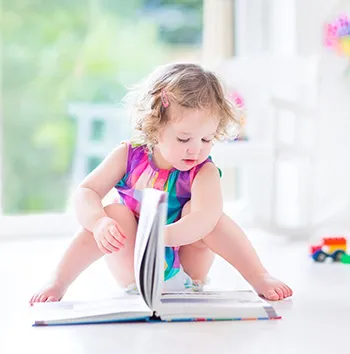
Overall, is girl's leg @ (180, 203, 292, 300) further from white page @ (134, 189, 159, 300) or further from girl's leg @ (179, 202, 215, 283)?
white page @ (134, 189, 159, 300)

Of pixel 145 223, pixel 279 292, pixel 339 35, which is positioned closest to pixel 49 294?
pixel 145 223

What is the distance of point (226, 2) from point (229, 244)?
1.59 meters

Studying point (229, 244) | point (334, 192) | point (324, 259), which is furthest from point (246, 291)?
point (334, 192)

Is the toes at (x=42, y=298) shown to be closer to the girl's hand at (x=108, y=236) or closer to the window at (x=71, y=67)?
the girl's hand at (x=108, y=236)

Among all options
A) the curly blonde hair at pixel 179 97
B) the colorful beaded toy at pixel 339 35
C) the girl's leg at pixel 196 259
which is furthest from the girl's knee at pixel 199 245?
the colorful beaded toy at pixel 339 35

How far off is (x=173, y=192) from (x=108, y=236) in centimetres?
22

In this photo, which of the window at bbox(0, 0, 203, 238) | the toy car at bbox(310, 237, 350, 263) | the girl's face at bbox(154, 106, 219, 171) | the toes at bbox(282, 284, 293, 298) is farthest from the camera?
the window at bbox(0, 0, 203, 238)

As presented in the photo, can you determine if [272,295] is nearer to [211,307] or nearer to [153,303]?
[211,307]

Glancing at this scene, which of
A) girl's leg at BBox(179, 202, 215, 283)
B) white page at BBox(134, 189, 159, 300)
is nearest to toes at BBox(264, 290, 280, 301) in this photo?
girl's leg at BBox(179, 202, 215, 283)

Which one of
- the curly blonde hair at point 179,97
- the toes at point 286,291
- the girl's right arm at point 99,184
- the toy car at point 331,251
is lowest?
the toy car at point 331,251

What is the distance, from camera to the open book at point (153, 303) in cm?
131

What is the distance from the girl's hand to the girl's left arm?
10 centimetres

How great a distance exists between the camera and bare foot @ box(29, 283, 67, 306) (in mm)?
1578

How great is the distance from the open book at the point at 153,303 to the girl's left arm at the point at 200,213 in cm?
11
